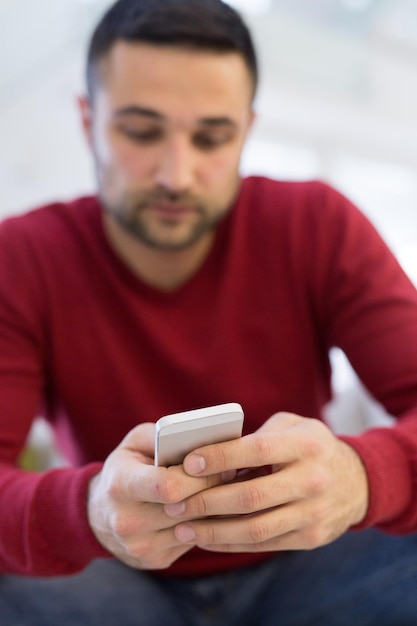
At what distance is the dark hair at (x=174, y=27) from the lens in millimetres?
680

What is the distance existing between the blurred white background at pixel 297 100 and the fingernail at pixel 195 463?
988 millimetres

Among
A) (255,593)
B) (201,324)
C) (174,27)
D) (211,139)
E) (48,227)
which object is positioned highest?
(174,27)

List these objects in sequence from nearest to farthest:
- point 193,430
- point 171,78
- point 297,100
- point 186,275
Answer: point 193,430 < point 171,78 < point 186,275 < point 297,100

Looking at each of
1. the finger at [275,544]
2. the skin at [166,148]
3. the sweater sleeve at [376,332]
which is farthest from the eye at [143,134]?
the finger at [275,544]

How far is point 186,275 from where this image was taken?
777 millimetres

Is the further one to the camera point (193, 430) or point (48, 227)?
point (48, 227)

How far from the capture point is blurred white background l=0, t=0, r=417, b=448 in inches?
55.4

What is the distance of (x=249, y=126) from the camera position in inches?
32.1

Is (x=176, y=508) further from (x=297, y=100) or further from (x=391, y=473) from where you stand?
(x=297, y=100)

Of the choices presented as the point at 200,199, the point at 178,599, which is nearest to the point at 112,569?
the point at 178,599

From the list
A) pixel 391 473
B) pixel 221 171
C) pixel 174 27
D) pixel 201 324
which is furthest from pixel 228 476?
pixel 174 27

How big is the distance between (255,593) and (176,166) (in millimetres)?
532

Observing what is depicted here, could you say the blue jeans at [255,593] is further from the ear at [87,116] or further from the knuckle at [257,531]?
the ear at [87,116]

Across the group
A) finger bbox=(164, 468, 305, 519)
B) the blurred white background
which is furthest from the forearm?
the blurred white background
